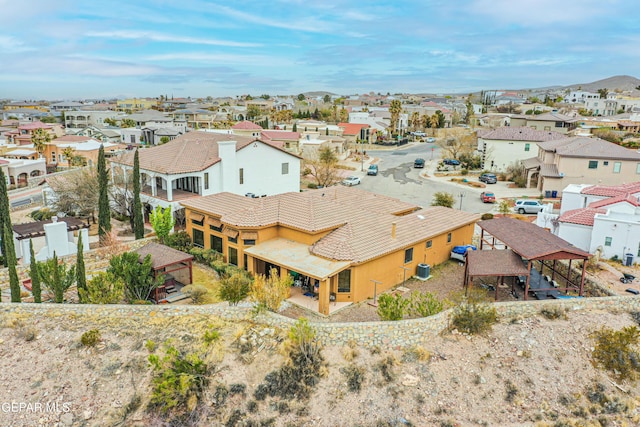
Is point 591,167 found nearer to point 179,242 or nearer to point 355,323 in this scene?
point 355,323

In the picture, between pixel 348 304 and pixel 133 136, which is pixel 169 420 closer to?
pixel 348 304

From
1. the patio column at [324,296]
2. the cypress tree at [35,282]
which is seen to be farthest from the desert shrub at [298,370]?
the cypress tree at [35,282]

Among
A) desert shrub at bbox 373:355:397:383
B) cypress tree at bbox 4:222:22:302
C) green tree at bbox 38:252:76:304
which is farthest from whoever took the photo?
green tree at bbox 38:252:76:304

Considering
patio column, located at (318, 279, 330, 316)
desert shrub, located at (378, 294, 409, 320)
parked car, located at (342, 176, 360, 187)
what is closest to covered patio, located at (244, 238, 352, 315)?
patio column, located at (318, 279, 330, 316)

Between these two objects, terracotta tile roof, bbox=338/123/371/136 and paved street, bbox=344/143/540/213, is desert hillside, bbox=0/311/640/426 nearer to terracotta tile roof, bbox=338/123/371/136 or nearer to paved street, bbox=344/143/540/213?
paved street, bbox=344/143/540/213

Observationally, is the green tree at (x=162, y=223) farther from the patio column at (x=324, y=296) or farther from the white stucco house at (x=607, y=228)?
the white stucco house at (x=607, y=228)

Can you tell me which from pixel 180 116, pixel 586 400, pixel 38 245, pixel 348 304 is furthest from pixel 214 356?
pixel 180 116
